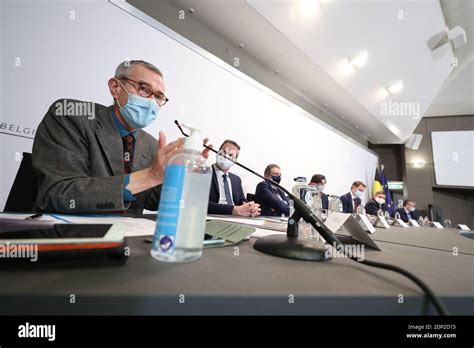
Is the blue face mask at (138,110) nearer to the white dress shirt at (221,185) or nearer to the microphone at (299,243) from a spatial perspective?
the microphone at (299,243)

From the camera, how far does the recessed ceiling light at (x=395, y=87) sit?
125 inches

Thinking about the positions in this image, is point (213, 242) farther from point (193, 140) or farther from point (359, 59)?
point (359, 59)

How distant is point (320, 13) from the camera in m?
2.00

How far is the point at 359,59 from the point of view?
8.55 ft

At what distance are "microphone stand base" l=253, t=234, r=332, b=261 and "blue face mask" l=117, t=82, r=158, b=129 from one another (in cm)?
65

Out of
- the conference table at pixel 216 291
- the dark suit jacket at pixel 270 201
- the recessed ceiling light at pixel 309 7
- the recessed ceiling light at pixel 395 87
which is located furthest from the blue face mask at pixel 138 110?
the recessed ceiling light at pixel 395 87

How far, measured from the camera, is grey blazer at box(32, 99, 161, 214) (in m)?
0.51

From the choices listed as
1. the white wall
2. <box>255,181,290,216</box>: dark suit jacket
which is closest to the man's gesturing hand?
the white wall

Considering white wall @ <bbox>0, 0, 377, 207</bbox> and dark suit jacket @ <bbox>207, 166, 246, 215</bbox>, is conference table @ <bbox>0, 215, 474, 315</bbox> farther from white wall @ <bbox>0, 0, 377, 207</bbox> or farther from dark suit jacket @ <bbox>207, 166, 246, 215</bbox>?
white wall @ <bbox>0, 0, 377, 207</bbox>

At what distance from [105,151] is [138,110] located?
7.3 inches

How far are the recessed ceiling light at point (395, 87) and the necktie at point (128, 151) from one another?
148 inches
